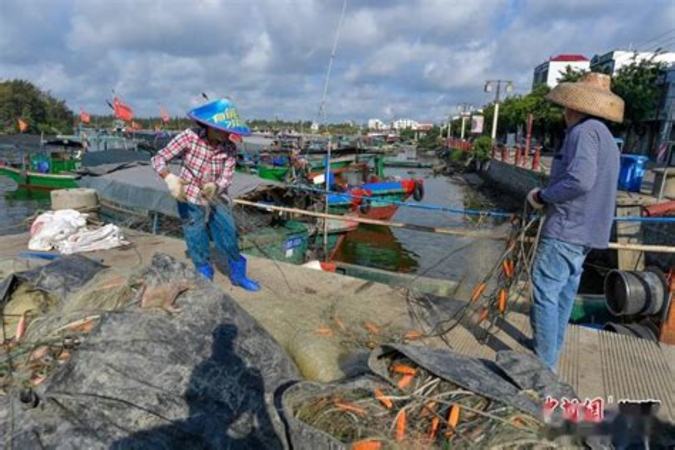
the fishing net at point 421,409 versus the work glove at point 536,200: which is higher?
the work glove at point 536,200

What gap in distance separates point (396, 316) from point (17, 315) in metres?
2.80

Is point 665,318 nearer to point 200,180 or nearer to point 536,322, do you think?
point 536,322

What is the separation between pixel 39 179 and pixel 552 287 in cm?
2369

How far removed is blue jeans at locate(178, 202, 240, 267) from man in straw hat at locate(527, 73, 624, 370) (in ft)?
8.56

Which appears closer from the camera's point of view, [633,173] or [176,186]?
[176,186]

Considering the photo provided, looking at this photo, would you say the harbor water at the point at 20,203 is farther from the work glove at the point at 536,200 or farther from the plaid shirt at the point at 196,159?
the work glove at the point at 536,200

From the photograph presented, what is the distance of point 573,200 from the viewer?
2.73 meters

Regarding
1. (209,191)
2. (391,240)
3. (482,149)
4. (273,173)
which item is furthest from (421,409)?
(482,149)

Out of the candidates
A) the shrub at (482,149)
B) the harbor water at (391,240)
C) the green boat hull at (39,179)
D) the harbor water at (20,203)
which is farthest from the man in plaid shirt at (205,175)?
the shrub at (482,149)

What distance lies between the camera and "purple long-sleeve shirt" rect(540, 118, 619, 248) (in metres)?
2.58

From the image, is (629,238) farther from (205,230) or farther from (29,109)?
(29,109)

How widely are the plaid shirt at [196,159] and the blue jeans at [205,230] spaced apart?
15cm

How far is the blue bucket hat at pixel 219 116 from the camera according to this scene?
3836 mm

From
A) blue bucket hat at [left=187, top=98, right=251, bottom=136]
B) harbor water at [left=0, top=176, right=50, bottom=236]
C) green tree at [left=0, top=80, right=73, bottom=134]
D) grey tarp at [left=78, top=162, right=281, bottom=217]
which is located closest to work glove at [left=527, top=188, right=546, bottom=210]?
blue bucket hat at [left=187, top=98, right=251, bottom=136]
